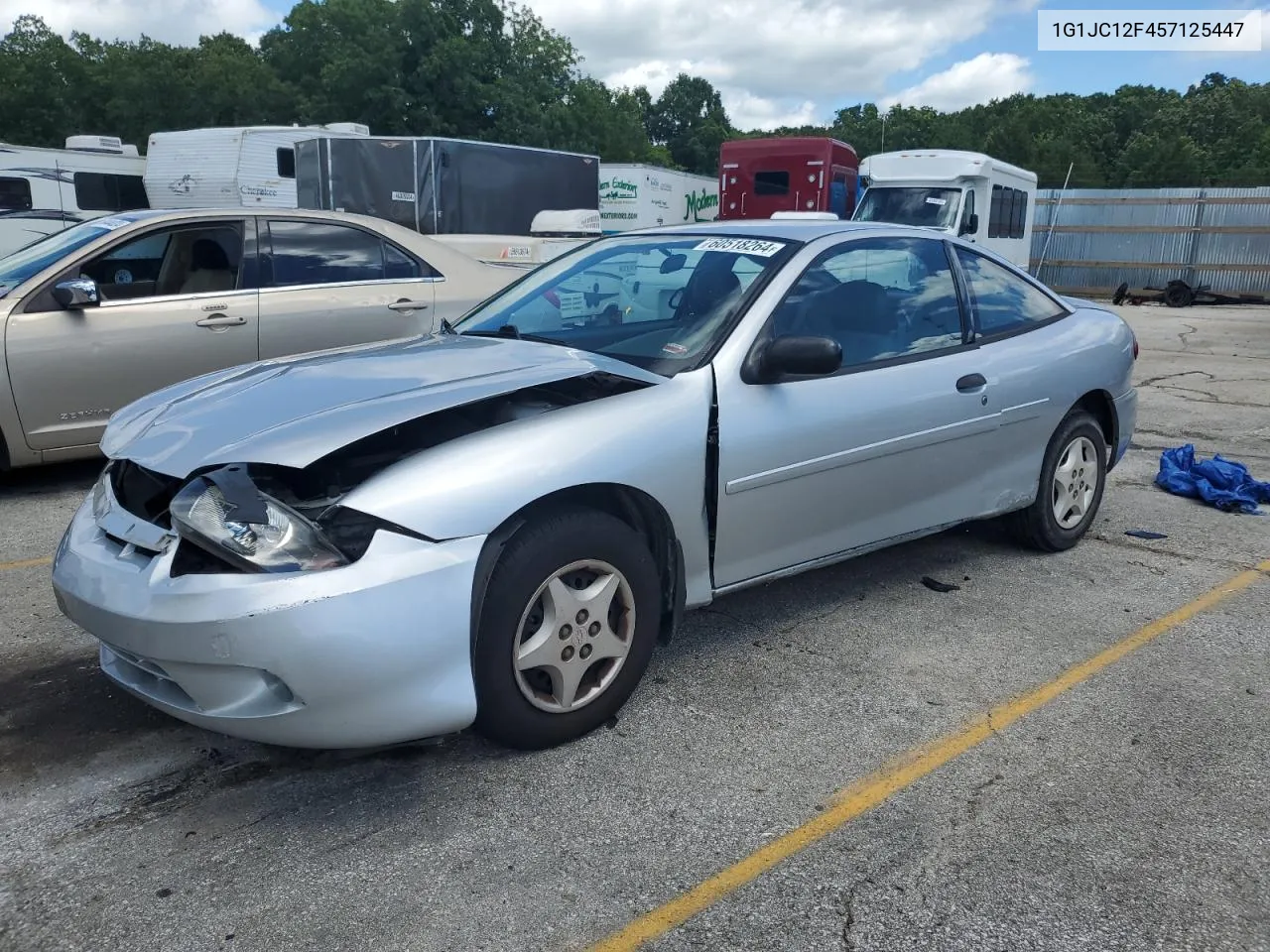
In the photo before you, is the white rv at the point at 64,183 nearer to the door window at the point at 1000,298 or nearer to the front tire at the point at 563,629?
the door window at the point at 1000,298

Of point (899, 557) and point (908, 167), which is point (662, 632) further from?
point (908, 167)

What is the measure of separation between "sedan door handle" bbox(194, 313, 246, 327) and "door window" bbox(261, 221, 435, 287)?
0.32 meters

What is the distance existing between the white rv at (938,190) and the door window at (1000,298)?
1150 cm

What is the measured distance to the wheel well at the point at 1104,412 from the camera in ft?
16.3

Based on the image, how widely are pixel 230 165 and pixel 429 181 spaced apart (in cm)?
450

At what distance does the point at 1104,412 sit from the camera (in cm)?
510

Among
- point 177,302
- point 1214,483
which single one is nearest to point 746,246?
point 177,302

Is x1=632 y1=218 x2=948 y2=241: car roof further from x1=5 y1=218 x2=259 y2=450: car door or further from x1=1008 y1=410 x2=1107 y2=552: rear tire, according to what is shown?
x1=5 y1=218 x2=259 y2=450: car door

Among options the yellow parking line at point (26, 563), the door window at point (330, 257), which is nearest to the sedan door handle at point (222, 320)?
the door window at point (330, 257)

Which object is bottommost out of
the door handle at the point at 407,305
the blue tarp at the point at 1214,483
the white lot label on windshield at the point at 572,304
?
the blue tarp at the point at 1214,483

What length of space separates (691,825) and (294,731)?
41.3 inches

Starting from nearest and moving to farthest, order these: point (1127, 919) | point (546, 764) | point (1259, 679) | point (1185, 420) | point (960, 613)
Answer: point (1127, 919) < point (546, 764) < point (1259, 679) < point (960, 613) < point (1185, 420)

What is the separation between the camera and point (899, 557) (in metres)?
4.99

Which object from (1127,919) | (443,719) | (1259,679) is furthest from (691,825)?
(1259,679)
